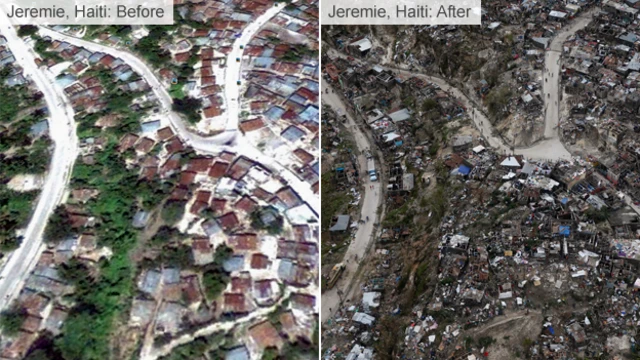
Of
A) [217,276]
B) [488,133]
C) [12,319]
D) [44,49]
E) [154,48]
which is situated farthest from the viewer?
[488,133]

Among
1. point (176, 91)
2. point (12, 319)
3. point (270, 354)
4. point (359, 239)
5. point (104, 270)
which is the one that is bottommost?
point (270, 354)

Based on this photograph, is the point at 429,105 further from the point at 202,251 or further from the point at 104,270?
the point at 104,270

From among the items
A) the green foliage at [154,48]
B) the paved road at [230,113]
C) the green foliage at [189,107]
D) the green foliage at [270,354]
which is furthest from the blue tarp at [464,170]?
the green foliage at [270,354]

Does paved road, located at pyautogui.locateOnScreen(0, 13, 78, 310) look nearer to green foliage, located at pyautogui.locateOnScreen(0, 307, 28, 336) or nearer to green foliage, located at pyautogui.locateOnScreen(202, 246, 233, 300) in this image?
green foliage, located at pyautogui.locateOnScreen(0, 307, 28, 336)

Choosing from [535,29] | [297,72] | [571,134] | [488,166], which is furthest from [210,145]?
[535,29]

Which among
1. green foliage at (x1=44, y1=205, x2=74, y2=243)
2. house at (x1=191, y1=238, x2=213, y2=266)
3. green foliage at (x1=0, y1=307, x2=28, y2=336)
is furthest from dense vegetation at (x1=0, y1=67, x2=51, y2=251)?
house at (x1=191, y1=238, x2=213, y2=266)

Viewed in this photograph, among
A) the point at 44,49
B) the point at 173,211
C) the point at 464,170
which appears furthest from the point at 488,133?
the point at 44,49
